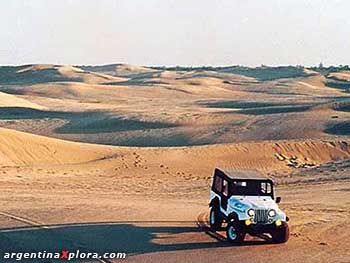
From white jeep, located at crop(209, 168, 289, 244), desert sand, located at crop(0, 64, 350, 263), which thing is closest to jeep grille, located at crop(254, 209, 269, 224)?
white jeep, located at crop(209, 168, 289, 244)

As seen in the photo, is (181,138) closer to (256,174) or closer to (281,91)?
(256,174)

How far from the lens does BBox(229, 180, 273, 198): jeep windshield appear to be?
608 inches

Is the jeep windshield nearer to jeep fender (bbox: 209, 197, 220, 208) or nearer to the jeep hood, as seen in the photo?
the jeep hood

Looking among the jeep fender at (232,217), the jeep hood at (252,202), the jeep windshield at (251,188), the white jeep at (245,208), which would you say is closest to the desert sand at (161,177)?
the white jeep at (245,208)

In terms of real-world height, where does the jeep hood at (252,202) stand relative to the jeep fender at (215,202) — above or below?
above

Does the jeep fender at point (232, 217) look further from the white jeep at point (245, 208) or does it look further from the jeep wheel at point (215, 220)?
the jeep wheel at point (215, 220)

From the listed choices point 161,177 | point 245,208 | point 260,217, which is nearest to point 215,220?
point 245,208

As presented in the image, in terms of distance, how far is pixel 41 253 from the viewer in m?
13.7

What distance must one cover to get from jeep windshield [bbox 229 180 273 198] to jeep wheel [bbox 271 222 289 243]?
108cm

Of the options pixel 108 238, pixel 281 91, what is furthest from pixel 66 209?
pixel 281 91

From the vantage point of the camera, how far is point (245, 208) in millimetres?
14586

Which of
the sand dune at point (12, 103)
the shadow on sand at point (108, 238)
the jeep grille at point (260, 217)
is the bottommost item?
the sand dune at point (12, 103)

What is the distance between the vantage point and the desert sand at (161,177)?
14836 mm

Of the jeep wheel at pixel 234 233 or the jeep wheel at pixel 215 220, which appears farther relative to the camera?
the jeep wheel at pixel 215 220
